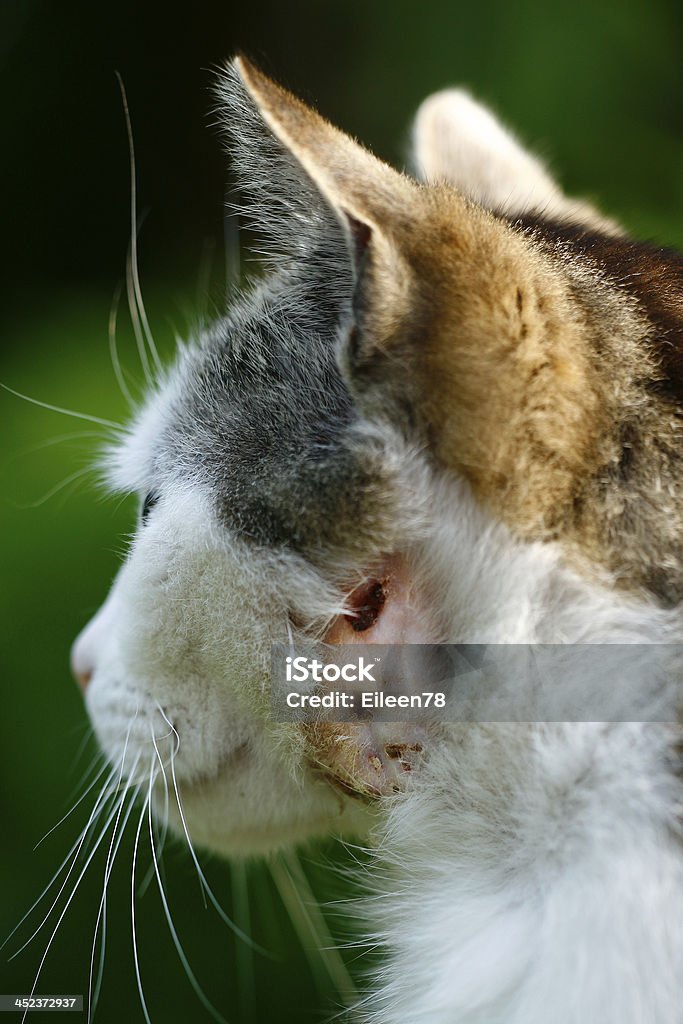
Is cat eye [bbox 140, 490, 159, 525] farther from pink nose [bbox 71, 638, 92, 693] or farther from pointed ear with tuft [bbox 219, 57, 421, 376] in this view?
pointed ear with tuft [bbox 219, 57, 421, 376]

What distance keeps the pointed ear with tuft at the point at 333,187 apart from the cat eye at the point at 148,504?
273 millimetres

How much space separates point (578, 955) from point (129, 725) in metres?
0.42

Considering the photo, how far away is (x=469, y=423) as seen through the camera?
0.61 meters

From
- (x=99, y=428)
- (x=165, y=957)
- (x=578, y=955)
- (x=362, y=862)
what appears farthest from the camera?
(x=99, y=428)

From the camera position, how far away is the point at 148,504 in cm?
88

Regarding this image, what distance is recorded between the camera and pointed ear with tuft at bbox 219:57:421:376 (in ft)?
1.90

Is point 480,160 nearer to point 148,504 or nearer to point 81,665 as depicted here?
point 148,504

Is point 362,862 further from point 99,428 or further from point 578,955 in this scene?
point 99,428

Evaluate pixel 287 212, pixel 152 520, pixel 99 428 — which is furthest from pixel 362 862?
pixel 99 428

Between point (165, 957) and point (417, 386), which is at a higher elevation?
point (417, 386)

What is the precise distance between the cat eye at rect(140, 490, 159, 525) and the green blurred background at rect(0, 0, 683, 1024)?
Answer: 584 millimetres

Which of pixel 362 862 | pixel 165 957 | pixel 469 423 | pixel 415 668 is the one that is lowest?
pixel 165 957

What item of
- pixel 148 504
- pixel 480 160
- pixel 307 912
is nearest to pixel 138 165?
pixel 480 160

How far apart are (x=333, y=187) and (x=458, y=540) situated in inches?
9.1
